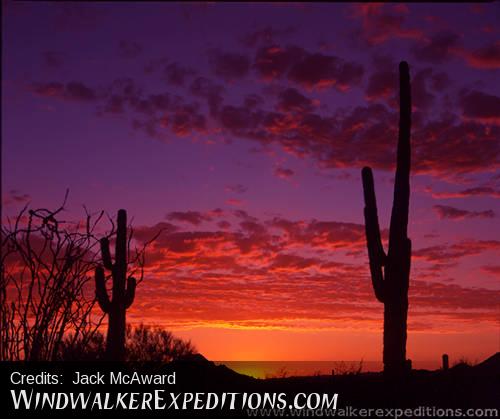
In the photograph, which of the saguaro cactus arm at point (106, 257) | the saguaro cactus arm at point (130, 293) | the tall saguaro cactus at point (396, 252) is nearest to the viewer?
the tall saguaro cactus at point (396, 252)

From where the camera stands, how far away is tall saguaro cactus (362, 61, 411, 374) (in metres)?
9.55

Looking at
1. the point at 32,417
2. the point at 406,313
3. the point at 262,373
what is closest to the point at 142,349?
the point at 262,373

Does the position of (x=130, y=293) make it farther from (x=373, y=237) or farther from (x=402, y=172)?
(x=402, y=172)

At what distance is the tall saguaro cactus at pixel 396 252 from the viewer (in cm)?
955

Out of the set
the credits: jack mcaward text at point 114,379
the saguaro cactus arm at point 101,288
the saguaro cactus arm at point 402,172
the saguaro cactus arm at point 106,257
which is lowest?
the credits: jack mcaward text at point 114,379

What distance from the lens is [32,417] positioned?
234 inches

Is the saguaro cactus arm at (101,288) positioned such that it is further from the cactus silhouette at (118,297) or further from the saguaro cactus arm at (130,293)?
the saguaro cactus arm at (130,293)

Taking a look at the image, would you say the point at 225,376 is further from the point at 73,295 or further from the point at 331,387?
the point at 73,295

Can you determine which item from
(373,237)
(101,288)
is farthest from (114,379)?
(373,237)

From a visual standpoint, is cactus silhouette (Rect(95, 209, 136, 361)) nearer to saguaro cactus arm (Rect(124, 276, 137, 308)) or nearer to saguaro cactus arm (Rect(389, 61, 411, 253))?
saguaro cactus arm (Rect(124, 276, 137, 308))

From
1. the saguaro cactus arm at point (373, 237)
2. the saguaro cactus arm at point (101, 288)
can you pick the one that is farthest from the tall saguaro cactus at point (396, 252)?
the saguaro cactus arm at point (101, 288)

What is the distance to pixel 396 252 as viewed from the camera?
31.8ft

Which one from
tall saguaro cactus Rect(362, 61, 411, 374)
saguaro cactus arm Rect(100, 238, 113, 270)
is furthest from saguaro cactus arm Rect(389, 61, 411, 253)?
saguaro cactus arm Rect(100, 238, 113, 270)

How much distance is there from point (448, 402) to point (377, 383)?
1.22m
